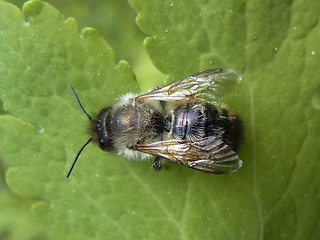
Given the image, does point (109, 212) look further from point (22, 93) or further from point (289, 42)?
point (289, 42)

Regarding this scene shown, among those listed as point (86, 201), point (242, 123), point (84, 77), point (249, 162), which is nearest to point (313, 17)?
point (242, 123)

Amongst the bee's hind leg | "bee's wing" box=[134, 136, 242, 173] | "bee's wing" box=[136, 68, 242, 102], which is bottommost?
the bee's hind leg

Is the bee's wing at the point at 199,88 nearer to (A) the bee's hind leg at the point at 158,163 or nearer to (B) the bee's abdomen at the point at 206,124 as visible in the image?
(B) the bee's abdomen at the point at 206,124

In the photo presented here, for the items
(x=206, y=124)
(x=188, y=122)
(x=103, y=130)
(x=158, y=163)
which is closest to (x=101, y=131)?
(x=103, y=130)

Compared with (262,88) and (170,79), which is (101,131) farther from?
(262,88)

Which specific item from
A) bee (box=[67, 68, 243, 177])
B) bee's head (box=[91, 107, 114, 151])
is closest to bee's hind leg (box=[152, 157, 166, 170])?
bee (box=[67, 68, 243, 177])

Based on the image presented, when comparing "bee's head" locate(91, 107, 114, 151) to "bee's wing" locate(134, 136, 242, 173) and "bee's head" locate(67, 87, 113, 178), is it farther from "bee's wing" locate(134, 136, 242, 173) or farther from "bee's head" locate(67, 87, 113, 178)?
"bee's wing" locate(134, 136, 242, 173)
